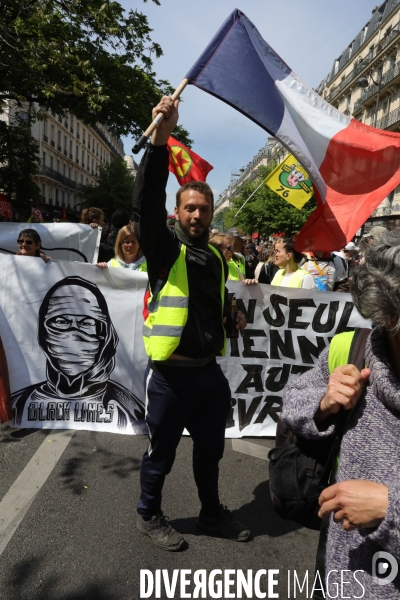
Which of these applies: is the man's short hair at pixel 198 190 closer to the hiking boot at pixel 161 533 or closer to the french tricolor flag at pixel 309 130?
the french tricolor flag at pixel 309 130

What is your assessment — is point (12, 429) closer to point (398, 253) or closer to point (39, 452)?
point (39, 452)

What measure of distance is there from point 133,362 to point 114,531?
168cm

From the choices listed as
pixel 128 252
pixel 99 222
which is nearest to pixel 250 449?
pixel 128 252

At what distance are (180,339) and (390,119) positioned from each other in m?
40.9

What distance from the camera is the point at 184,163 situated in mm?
5340

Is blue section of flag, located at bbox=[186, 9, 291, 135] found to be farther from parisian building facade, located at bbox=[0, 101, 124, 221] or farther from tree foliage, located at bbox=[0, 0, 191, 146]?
parisian building facade, located at bbox=[0, 101, 124, 221]

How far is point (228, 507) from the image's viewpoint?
9.73 feet

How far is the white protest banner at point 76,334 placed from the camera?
160 inches

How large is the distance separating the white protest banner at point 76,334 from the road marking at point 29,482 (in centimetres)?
34

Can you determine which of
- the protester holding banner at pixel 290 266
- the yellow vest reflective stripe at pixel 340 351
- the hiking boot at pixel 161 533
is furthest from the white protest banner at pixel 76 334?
the yellow vest reflective stripe at pixel 340 351

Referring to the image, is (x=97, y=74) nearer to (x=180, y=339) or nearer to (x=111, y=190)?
(x=180, y=339)

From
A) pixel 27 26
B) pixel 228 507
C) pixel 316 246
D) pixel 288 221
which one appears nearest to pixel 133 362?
pixel 228 507

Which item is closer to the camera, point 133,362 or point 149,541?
point 149,541

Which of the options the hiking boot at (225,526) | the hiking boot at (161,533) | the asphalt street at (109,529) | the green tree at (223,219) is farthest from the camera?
the green tree at (223,219)
